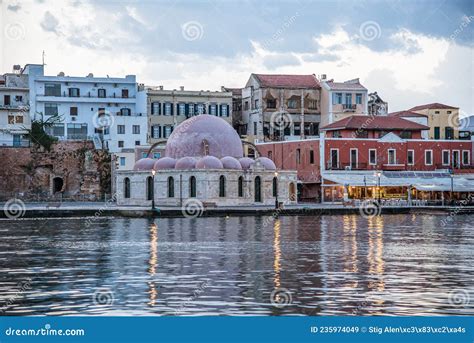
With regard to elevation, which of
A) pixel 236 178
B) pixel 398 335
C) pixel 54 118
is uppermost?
pixel 54 118

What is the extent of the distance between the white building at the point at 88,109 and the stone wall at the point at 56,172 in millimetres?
3266

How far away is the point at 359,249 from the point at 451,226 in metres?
15.5

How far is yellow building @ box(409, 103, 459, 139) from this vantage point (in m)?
79.9

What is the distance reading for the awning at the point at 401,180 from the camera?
208 feet

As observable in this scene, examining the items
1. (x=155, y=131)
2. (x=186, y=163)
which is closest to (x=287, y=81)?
(x=155, y=131)

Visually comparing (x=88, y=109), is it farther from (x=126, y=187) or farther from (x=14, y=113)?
(x=126, y=187)

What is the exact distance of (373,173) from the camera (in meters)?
66.1

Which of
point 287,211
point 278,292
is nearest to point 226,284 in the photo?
point 278,292

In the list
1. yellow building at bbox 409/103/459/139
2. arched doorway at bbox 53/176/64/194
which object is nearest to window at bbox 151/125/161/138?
arched doorway at bbox 53/176/64/194

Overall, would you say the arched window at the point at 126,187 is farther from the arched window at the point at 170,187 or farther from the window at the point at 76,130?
the window at the point at 76,130

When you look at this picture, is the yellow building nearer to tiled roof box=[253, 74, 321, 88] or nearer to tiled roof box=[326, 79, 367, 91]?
tiled roof box=[326, 79, 367, 91]

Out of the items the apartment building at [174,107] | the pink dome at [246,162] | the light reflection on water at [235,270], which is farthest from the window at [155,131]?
the light reflection on water at [235,270]

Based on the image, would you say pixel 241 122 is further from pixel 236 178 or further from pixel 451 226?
pixel 451 226

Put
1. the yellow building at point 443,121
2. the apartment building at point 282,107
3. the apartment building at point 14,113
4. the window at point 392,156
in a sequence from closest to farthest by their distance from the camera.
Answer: the window at point 392,156, the apartment building at point 14,113, the yellow building at point 443,121, the apartment building at point 282,107
